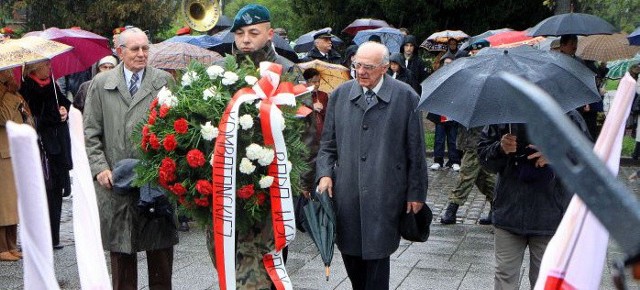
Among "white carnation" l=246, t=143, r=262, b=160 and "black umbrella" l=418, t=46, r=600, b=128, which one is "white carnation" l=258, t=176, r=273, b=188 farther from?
"black umbrella" l=418, t=46, r=600, b=128

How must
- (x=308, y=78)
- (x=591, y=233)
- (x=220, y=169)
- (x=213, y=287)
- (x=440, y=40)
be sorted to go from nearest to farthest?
(x=591, y=233) → (x=220, y=169) → (x=213, y=287) → (x=308, y=78) → (x=440, y=40)

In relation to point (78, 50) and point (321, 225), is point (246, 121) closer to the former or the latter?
point (321, 225)

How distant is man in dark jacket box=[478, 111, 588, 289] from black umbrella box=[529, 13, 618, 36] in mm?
7065

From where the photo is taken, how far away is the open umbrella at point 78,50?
36.7ft

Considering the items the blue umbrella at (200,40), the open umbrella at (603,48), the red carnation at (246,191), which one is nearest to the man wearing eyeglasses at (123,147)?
the red carnation at (246,191)

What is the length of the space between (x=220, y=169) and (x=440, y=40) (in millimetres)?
15516

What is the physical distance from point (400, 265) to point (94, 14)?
92.0 feet

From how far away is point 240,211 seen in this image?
568cm

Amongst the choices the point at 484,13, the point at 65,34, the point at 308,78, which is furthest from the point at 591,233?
the point at 484,13

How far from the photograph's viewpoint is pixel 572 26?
13.0 m

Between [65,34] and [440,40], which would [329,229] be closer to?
[65,34]

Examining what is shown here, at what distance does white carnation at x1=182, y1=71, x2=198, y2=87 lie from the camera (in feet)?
18.6

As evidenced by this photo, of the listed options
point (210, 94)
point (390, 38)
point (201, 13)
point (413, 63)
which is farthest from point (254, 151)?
point (201, 13)

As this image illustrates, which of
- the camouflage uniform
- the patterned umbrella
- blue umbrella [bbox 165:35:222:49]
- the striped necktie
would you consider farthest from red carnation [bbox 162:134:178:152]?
blue umbrella [bbox 165:35:222:49]
